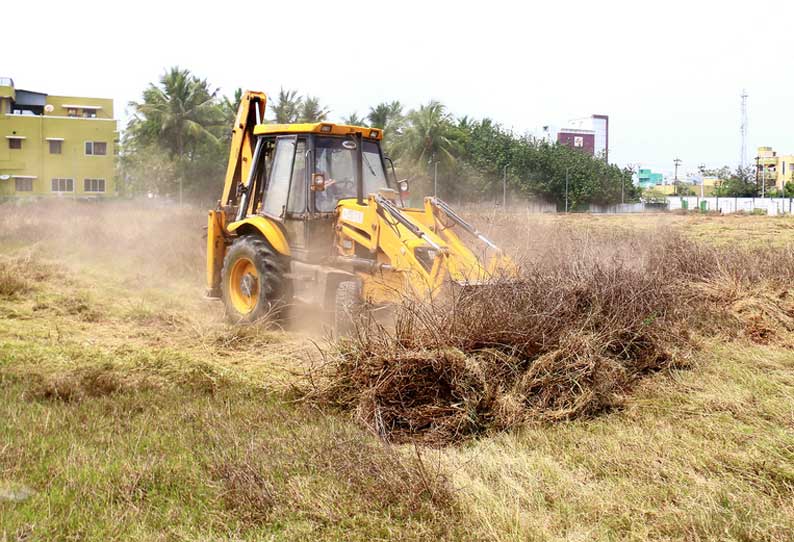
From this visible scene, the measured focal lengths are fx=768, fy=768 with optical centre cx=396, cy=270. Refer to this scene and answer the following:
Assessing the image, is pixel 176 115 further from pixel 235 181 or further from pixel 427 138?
pixel 235 181

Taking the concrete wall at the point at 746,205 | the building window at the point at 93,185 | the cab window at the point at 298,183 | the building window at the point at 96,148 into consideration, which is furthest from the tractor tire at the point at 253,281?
the building window at the point at 93,185

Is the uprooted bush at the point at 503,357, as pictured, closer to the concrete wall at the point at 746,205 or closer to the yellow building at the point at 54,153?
the concrete wall at the point at 746,205

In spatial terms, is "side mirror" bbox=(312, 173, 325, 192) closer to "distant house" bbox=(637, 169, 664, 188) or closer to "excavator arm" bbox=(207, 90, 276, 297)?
"excavator arm" bbox=(207, 90, 276, 297)

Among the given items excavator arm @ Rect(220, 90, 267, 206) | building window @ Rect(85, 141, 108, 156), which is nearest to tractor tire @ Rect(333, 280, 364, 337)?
excavator arm @ Rect(220, 90, 267, 206)

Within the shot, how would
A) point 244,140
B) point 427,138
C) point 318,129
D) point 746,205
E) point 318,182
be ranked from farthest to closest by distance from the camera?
1. point 746,205
2. point 427,138
3. point 244,140
4. point 318,129
5. point 318,182

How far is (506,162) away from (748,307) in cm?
3840

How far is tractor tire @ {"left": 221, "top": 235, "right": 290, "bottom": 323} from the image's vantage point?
28.9 ft

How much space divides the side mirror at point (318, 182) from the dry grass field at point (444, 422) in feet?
4.88

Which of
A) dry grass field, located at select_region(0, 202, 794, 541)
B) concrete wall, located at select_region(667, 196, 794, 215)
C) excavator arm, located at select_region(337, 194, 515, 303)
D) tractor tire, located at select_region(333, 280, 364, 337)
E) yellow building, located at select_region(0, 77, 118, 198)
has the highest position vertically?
yellow building, located at select_region(0, 77, 118, 198)

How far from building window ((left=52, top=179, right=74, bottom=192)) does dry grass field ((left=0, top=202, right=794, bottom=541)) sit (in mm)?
47466

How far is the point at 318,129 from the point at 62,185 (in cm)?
Result: 4945

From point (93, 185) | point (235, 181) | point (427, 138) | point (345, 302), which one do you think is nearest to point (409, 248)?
point (345, 302)

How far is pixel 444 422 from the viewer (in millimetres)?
5234

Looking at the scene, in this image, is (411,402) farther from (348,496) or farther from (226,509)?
(226,509)
